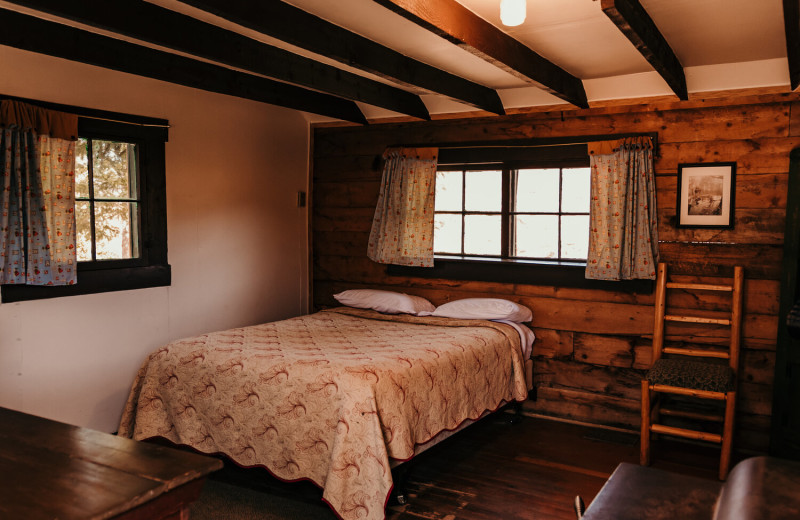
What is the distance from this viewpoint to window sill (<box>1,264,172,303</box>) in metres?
3.29

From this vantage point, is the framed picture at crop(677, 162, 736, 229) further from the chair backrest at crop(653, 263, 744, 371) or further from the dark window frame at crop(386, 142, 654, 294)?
the dark window frame at crop(386, 142, 654, 294)

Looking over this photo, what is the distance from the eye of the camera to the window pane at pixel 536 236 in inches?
171

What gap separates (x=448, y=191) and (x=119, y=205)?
223cm

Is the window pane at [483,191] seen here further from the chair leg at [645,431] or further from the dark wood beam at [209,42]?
the chair leg at [645,431]

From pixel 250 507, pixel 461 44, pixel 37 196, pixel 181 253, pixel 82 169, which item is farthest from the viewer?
pixel 181 253

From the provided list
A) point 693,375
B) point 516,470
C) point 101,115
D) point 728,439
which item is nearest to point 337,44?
point 101,115

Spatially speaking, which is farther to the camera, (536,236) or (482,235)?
(482,235)

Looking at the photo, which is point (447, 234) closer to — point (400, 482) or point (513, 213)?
point (513, 213)

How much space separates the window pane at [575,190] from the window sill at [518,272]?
368 mm

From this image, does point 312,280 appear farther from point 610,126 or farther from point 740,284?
point 740,284

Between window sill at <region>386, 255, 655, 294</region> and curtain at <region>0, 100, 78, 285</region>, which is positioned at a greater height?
curtain at <region>0, 100, 78, 285</region>

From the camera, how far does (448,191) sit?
4738 mm

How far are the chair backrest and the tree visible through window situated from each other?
10.4 ft

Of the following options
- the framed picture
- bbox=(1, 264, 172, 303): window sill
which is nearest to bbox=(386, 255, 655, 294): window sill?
the framed picture
